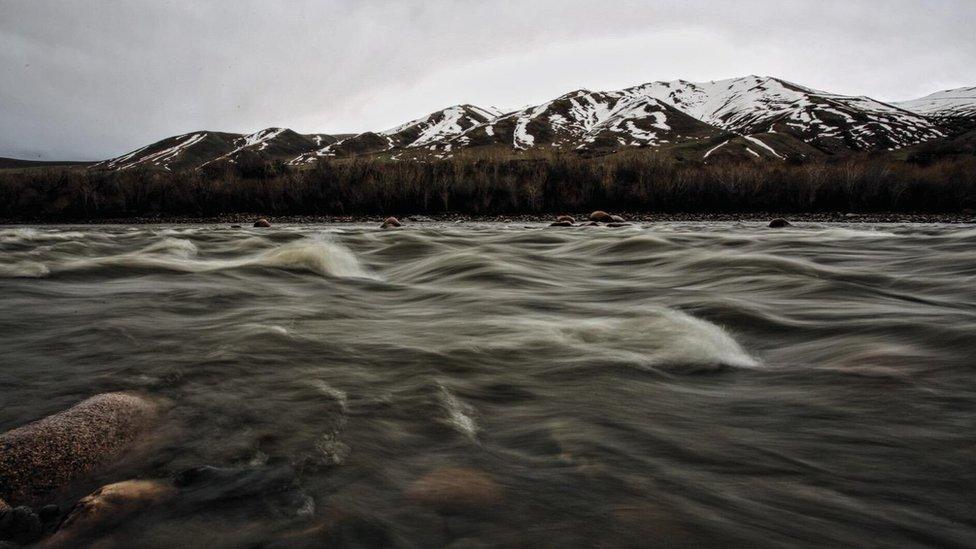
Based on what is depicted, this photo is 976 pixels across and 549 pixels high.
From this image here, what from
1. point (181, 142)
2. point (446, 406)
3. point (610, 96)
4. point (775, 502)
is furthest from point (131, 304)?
point (181, 142)

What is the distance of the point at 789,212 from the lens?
17.7 meters

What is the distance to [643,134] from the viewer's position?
274 feet

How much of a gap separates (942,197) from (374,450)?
70.9 ft

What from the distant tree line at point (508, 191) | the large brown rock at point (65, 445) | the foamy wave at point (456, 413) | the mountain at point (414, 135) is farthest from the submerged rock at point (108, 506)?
the mountain at point (414, 135)

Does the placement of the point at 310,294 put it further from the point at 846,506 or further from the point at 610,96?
the point at 610,96

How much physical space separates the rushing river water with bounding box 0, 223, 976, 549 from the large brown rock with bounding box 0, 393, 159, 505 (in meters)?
0.12

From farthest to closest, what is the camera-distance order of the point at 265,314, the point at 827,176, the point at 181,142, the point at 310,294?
the point at 181,142
the point at 827,176
the point at 310,294
the point at 265,314

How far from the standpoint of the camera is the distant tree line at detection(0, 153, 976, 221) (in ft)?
58.3

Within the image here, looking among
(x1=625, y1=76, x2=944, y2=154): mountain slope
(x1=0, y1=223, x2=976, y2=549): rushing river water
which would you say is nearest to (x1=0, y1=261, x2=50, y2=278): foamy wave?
(x1=0, y1=223, x2=976, y2=549): rushing river water

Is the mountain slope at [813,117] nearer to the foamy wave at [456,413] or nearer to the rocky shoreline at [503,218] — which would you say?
the rocky shoreline at [503,218]

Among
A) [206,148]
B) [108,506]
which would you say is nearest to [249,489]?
[108,506]

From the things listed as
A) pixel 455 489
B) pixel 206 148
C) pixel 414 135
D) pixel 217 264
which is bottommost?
pixel 455 489

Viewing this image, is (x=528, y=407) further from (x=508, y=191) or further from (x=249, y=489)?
(x=508, y=191)

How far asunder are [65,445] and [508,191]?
1785 cm
